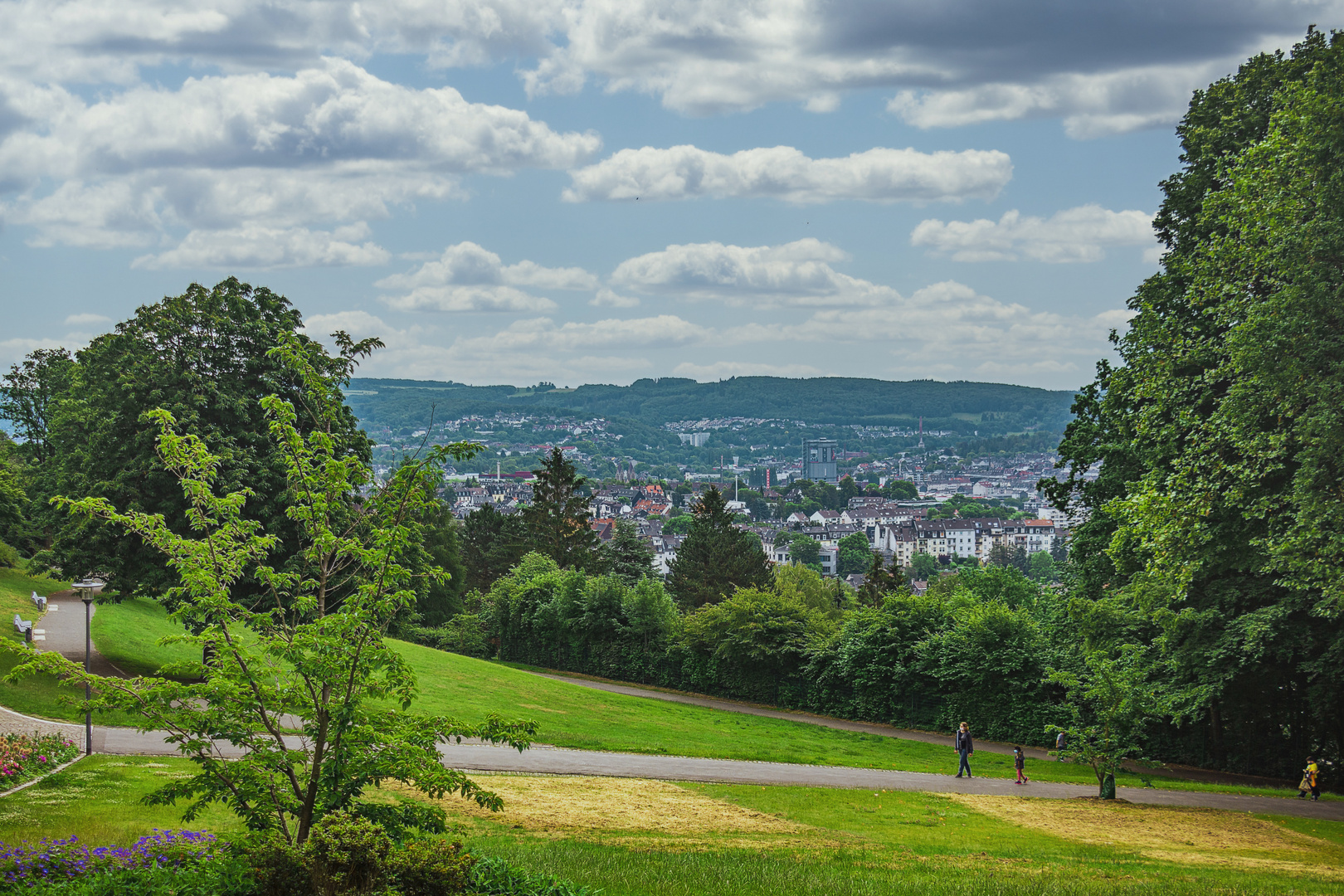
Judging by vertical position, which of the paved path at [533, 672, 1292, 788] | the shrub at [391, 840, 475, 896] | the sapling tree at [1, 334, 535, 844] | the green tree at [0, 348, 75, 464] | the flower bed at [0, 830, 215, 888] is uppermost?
the green tree at [0, 348, 75, 464]

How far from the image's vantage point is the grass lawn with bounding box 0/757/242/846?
12727 millimetres

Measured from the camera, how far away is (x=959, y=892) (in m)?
11.6

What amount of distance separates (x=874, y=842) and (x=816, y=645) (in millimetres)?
26847

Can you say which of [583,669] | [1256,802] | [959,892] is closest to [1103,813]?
[1256,802]

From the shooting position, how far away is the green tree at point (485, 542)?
269 ft

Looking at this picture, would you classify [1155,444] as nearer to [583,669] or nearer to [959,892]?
[959,892]

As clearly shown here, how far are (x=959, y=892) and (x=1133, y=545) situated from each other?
18.3m

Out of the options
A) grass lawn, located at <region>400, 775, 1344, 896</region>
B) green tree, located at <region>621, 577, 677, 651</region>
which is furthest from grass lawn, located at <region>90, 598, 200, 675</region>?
green tree, located at <region>621, 577, 677, 651</region>

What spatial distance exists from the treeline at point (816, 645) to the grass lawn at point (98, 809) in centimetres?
1331

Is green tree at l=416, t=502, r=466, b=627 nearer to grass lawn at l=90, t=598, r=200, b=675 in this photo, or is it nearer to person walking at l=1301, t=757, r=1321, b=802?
grass lawn at l=90, t=598, r=200, b=675

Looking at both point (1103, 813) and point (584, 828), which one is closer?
point (584, 828)

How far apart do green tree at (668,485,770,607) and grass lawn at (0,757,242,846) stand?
54529 mm

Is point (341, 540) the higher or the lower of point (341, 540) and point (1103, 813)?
the higher

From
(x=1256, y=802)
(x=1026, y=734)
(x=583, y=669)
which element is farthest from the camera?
(x=583, y=669)
